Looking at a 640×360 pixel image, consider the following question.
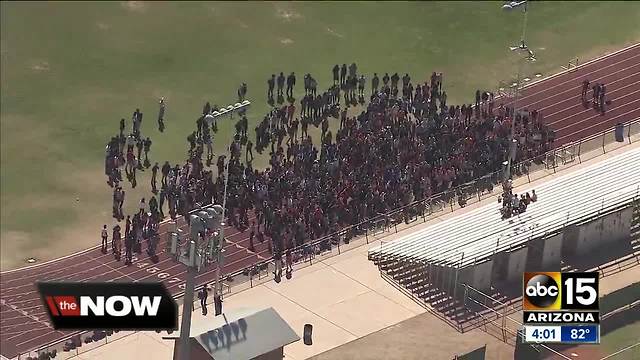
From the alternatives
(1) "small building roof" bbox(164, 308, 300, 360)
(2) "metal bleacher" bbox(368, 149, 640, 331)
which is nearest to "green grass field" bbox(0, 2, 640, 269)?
(2) "metal bleacher" bbox(368, 149, 640, 331)

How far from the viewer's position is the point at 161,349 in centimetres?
7694

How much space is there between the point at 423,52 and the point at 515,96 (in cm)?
1086

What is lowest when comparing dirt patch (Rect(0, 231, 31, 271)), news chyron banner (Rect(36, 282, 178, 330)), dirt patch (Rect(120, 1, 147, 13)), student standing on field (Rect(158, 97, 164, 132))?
dirt patch (Rect(0, 231, 31, 271))

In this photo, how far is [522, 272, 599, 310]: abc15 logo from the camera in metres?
69.1

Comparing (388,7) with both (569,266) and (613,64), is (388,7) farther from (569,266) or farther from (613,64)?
(569,266)

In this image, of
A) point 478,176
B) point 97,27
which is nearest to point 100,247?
point 478,176

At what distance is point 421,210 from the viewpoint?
283 feet

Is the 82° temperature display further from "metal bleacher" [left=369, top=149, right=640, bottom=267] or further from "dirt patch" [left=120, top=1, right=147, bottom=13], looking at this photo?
"dirt patch" [left=120, top=1, right=147, bottom=13]

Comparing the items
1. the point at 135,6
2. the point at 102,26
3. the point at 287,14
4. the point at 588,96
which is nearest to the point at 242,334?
the point at 588,96

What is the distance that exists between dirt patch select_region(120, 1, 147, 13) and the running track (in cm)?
2142

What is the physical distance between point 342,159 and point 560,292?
21.2 meters

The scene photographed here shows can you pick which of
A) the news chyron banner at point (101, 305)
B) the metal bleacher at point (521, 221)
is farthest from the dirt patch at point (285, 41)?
the news chyron banner at point (101, 305)

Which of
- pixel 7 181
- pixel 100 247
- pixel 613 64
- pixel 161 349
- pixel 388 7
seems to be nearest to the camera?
pixel 161 349

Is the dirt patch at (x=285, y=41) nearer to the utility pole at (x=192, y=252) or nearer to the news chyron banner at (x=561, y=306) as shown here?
the news chyron banner at (x=561, y=306)
